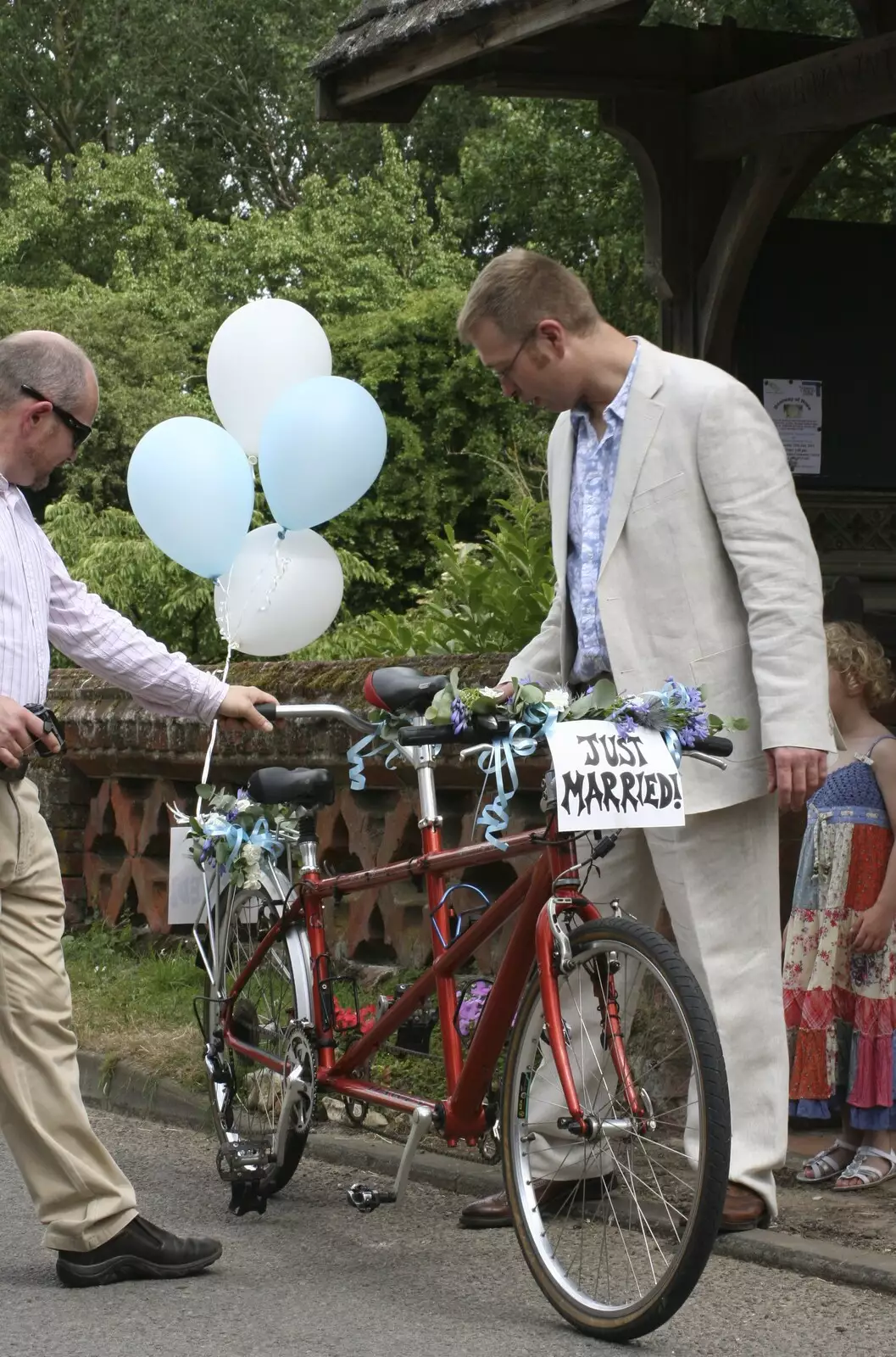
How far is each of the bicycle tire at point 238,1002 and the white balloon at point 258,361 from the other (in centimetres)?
212

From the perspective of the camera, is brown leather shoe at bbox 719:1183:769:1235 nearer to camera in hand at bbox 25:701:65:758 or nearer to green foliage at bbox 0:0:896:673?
camera in hand at bbox 25:701:65:758

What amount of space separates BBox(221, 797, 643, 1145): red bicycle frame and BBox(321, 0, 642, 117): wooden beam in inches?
97.5

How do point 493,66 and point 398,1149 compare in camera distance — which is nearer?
point 398,1149

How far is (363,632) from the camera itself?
31.9 feet

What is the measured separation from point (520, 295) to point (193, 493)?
2.11 metres

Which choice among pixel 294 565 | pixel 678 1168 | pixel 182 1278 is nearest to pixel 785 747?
pixel 678 1168

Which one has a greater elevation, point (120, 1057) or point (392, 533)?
point (392, 533)

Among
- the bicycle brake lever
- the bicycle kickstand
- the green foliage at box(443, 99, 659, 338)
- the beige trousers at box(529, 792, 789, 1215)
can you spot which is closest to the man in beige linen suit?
the beige trousers at box(529, 792, 789, 1215)

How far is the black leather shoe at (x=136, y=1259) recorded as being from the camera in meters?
4.07

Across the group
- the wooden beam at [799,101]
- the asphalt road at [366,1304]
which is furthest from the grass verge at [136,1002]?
the wooden beam at [799,101]

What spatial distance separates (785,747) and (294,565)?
2.60 meters

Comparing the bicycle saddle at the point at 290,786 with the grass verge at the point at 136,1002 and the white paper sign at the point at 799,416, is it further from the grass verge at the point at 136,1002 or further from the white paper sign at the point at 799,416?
the white paper sign at the point at 799,416

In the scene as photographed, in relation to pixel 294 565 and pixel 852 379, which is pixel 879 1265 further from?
pixel 852 379

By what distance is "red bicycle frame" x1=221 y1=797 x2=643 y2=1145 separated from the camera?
3.76 metres
